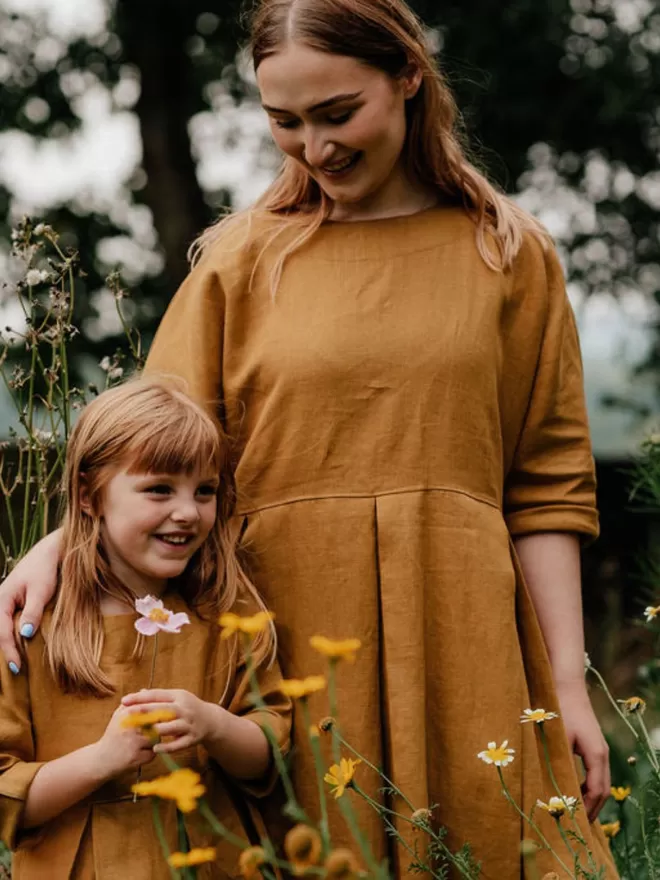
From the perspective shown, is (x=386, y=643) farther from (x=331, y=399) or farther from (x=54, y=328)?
(x=54, y=328)

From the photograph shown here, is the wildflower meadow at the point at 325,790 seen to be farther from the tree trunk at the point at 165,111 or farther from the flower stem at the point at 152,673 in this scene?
the tree trunk at the point at 165,111

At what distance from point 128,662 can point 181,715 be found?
0.22 metres

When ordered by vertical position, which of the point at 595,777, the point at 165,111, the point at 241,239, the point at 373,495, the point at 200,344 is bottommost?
the point at 165,111

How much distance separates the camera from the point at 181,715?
188 cm

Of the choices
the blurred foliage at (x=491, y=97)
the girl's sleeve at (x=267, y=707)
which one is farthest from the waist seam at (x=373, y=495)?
the blurred foliage at (x=491, y=97)

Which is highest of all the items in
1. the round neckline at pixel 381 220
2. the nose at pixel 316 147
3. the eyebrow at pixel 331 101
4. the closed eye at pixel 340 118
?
the eyebrow at pixel 331 101

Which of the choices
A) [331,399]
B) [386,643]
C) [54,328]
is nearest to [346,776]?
[386,643]

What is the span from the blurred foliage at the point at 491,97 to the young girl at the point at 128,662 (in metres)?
6.62

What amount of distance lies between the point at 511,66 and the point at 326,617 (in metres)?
7.27

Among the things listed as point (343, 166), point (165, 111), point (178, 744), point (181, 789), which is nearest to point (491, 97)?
point (165, 111)

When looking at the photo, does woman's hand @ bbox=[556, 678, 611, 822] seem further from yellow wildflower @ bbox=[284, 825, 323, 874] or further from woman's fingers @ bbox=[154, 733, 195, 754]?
yellow wildflower @ bbox=[284, 825, 323, 874]

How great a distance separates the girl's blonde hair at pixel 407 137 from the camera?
2160mm

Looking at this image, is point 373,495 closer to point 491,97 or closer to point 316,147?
point 316,147

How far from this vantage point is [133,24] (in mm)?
9227
